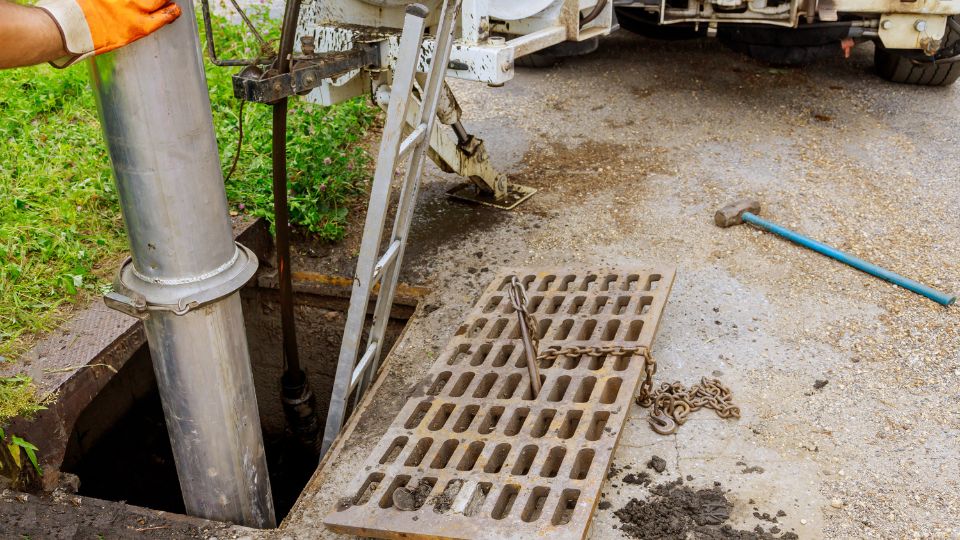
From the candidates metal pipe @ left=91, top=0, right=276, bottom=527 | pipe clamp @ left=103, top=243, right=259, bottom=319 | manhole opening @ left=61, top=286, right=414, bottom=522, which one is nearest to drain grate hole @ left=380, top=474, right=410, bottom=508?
metal pipe @ left=91, top=0, right=276, bottom=527

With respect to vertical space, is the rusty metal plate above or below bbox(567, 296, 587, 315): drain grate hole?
below

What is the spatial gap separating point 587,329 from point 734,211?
1.26 meters

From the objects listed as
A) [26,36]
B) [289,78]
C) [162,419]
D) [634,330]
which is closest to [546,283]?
[634,330]

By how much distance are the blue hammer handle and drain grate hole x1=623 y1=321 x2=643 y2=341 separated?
1174mm

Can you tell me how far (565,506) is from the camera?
2.40 metres

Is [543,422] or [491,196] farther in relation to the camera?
[491,196]

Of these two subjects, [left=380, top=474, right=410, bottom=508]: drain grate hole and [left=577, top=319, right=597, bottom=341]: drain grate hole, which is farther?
[left=577, top=319, right=597, bottom=341]: drain grate hole

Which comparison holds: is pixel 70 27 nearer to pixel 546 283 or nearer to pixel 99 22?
pixel 99 22

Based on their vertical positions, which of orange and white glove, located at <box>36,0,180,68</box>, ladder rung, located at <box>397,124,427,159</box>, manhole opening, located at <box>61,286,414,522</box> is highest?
orange and white glove, located at <box>36,0,180,68</box>

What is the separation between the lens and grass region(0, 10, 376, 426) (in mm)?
3260

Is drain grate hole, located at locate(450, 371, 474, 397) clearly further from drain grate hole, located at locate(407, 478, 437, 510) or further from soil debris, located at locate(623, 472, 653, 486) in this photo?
soil debris, located at locate(623, 472, 653, 486)

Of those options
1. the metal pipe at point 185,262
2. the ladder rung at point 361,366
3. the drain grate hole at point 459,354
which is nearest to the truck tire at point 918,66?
the drain grate hole at point 459,354

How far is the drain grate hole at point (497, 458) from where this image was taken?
256 centimetres

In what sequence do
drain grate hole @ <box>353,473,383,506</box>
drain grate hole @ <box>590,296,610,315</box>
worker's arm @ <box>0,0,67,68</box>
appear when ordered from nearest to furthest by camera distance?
worker's arm @ <box>0,0,67,68</box>
drain grate hole @ <box>353,473,383,506</box>
drain grate hole @ <box>590,296,610,315</box>
